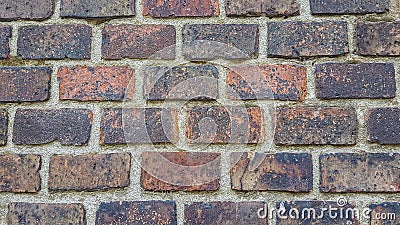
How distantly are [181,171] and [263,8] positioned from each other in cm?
32

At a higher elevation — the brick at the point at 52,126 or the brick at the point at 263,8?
the brick at the point at 263,8

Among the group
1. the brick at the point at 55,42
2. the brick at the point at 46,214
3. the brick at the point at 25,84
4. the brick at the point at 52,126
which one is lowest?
the brick at the point at 46,214

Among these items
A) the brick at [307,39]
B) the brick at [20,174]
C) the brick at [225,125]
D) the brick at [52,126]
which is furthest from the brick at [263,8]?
the brick at [20,174]

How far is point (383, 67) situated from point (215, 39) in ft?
0.97

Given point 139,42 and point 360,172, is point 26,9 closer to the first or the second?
point 139,42

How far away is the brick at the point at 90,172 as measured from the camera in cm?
87

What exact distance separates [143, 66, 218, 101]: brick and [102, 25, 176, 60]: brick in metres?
0.03

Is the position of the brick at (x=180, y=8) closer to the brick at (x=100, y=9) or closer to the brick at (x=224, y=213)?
the brick at (x=100, y=9)

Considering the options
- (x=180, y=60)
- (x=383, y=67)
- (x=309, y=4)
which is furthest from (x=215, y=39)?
(x=383, y=67)

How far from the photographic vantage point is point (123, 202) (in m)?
0.87

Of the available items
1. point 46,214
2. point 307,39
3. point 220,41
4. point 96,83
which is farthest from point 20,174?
point 307,39

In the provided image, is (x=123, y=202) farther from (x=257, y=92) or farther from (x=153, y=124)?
(x=257, y=92)

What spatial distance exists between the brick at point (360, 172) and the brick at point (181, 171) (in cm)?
18

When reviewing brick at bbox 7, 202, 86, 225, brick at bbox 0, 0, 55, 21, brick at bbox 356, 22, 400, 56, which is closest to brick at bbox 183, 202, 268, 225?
brick at bbox 7, 202, 86, 225
